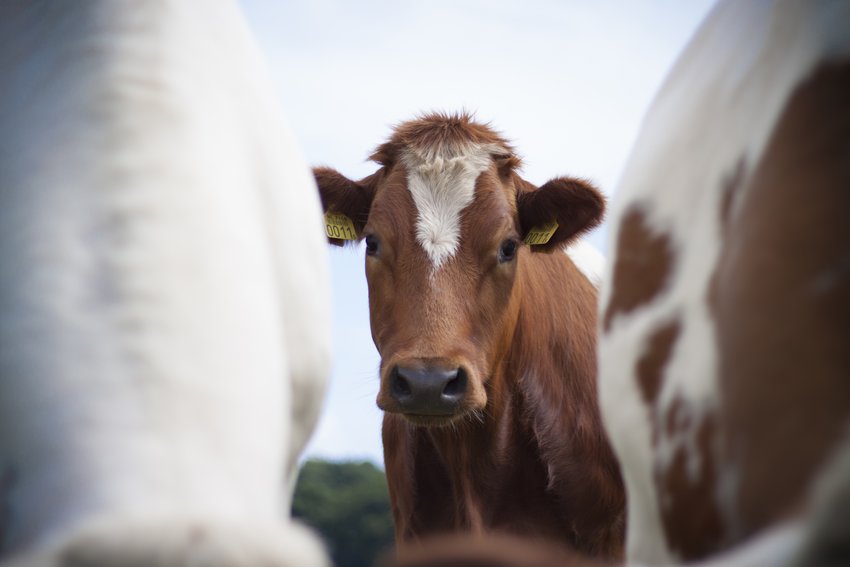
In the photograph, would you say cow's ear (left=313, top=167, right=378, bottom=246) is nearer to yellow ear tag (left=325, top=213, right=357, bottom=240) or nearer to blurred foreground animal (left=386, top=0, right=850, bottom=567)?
yellow ear tag (left=325, top=213, right=357, bottom=240)

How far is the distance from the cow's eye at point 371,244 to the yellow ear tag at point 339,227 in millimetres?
353

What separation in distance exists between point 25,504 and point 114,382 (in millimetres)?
228

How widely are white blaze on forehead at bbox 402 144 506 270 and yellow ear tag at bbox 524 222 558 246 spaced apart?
1.27 feet

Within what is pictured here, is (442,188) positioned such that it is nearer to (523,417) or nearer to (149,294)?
(523,417)

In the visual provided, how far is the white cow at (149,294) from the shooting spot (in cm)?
176

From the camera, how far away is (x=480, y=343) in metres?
5.19

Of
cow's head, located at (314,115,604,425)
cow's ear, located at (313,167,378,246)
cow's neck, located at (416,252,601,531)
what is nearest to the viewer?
cow's head, located at (314,115,604,425)

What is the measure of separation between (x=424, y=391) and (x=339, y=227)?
139 cm

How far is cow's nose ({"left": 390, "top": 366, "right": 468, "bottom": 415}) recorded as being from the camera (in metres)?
4.75

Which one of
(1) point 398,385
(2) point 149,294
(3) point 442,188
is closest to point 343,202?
(3) point 442,188

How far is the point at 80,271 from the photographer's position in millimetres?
2051

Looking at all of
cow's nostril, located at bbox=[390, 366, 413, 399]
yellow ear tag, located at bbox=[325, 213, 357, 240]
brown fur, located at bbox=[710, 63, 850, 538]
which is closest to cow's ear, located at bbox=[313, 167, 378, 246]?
yellow ear tag, located at bbox=[325, 213, 357, 240]

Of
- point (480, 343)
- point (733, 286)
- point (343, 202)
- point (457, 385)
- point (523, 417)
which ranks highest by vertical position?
point (733, 286)

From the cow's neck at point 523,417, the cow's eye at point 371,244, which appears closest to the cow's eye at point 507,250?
the cow's neck at point 523,417
